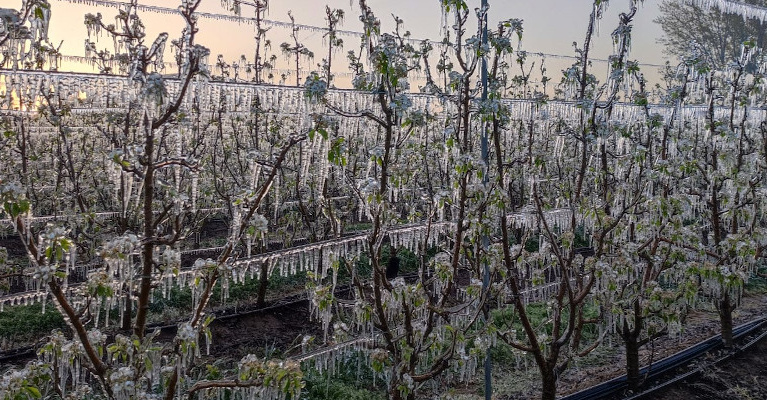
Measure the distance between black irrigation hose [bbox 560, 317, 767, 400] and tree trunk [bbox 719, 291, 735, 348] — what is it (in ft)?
0.37

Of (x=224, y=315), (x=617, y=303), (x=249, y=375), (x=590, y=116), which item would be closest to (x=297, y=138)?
(x=249, y=375)

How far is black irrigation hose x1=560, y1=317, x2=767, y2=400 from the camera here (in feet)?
18.7

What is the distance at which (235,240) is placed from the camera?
297 cm

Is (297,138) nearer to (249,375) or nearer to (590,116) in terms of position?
(249,375)

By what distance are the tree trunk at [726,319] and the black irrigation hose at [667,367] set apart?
11 cm

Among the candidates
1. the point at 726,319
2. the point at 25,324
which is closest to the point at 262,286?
the point at 25,324

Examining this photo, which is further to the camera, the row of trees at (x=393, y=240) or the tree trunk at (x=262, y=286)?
the tree trunk at (x=262, y=286)

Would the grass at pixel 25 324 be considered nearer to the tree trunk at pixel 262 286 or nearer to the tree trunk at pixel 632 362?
the tree trunk at pixel 262 286

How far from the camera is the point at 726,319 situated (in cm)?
695

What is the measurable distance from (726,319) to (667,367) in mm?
1222

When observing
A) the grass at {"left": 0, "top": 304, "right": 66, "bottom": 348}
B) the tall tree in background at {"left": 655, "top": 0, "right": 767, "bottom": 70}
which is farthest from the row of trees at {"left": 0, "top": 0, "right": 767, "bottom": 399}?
the tall tree in background at {"left": 655, "top": 0, "right": 767, "bottom": 70}

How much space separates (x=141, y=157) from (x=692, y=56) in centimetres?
627

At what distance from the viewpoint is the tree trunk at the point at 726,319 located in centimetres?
685

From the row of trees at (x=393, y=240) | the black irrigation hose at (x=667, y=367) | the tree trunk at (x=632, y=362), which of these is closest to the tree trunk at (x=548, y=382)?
the row of trees at (x=393, y=240)
